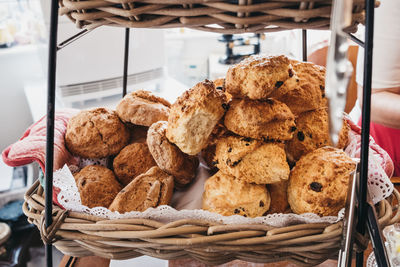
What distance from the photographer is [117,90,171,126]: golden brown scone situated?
2.80 ft

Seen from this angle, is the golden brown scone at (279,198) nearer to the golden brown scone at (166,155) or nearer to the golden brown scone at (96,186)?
the golden brown scone at (166,155)

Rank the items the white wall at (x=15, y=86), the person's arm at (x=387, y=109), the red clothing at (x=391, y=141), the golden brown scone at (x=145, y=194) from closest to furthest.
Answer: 1. the golden brown scone at (x=145, y=194)
2. the person's arm at (x=387, y=109)
3. the red clothing at (x=391, y=141)
4. the white wall at (x=15, y=86)

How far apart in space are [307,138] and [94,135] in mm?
505

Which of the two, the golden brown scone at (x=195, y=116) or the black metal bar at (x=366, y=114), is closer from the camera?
the black metal bar at (x=366, y=114)

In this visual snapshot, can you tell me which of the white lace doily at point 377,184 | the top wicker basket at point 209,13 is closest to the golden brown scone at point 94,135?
the top wicker basket at point 209,13

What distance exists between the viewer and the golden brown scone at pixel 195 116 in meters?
0.63

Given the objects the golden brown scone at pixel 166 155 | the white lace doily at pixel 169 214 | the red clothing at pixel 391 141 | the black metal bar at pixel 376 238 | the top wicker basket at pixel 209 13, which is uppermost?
the top wicker basket at pixel 209 13

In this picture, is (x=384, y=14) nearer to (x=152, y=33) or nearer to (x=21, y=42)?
(x=152, y=33)

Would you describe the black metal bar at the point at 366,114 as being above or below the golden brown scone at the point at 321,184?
above

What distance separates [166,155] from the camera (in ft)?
2.37

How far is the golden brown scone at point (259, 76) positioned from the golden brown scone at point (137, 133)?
1.09 feet

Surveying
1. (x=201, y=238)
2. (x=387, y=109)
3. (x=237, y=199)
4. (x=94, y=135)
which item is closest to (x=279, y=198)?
(x=237, y=199)

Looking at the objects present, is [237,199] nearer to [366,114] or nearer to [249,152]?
[249,152]

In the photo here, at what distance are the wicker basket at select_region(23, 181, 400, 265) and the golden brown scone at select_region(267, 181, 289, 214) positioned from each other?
0.39 ft
